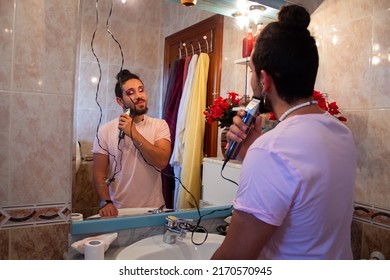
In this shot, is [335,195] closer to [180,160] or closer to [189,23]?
[180,160]

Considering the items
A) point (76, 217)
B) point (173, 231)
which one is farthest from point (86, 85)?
point (173, 231)

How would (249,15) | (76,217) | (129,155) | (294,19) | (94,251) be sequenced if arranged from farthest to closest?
(249,15) < (129,155) < (76,217) < (94,251) < (294,19)

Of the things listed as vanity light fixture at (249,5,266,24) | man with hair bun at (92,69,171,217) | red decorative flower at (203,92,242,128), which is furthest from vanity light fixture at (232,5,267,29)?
man with hair bun at (92,69,171,217)

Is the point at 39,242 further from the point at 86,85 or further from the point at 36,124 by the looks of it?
the point at 86,85

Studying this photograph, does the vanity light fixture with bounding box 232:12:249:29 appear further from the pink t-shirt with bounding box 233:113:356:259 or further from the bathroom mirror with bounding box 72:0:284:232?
the pink t-shirt with bounding box 233:113:356:259

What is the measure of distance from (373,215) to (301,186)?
2.19 feet

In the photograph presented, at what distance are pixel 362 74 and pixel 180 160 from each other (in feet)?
2.10

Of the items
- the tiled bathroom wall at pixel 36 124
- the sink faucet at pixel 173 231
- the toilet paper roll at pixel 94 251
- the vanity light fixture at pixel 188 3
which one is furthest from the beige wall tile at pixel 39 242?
the vanity light fixture at pixel 188 3

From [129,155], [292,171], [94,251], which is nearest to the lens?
[292,171]

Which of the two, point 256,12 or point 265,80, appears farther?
point 256,12

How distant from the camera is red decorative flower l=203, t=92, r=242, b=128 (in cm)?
111

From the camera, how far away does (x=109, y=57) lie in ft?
3.12

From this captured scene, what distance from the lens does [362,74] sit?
3.24ft

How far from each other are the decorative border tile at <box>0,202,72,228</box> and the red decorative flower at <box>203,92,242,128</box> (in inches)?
21.4
